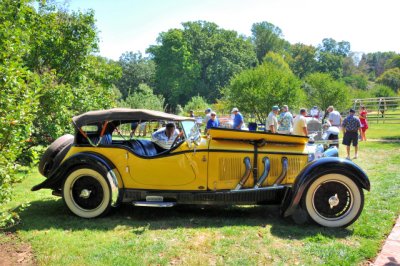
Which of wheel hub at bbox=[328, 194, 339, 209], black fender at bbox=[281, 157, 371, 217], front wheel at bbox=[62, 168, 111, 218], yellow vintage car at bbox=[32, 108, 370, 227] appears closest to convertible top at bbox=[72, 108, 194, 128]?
yellow vintage car at bbox=[32, 108, 370, 227]

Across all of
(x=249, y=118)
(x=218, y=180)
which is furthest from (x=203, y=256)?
(x=249, y=118)

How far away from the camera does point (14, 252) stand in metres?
4.37

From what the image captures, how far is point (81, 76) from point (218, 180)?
25.8 ft

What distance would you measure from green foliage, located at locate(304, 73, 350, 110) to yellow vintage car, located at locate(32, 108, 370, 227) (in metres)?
31.8

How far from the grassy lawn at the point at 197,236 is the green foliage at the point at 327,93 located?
99.9ft

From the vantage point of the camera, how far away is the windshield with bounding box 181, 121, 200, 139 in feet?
18.7

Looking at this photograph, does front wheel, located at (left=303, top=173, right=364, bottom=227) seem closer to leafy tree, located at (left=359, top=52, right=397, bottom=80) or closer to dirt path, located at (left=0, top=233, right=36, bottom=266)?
dirt path, located at (left=0, top=233, right=36, bottom=266)

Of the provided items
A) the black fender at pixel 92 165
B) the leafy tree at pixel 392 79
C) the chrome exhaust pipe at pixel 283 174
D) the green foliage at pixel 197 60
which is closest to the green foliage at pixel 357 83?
the leafy tree at pixel 392 79

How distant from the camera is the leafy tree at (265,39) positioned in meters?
81.2

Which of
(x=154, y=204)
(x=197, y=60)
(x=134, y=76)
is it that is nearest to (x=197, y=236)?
(x=154, y=204)

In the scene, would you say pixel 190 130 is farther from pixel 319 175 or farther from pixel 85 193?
pixel 319 175

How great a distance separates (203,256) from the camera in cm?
417

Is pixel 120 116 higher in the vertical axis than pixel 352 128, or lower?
higher

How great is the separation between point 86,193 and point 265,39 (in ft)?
265
